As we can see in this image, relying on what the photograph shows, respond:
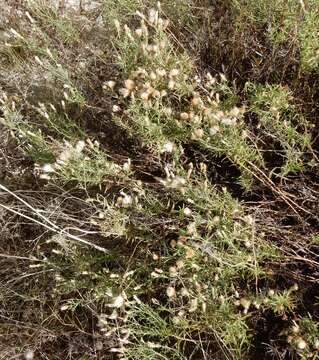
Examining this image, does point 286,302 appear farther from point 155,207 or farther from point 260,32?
point 260,32

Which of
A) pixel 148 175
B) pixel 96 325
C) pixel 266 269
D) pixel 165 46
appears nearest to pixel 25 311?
pixel 96 325

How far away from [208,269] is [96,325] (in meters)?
0.82

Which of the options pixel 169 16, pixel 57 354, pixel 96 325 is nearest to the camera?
pixel 96 325

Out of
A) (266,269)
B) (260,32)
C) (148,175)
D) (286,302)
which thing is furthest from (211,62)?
(286,302)

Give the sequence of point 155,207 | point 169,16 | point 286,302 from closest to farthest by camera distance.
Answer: point 286,302, point 155,207, point 169,16

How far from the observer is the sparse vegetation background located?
2.29 metres

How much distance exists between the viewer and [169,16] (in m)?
3.13

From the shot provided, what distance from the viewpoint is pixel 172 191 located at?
247 cm

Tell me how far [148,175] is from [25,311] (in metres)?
1.13

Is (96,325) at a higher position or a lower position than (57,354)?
higher

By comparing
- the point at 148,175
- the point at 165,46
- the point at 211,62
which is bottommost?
the point at 148,175

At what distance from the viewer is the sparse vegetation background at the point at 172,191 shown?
2.29 m

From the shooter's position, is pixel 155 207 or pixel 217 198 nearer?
pixel 217 198

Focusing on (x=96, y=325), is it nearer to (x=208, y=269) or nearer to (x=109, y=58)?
(x=208, y=269)
